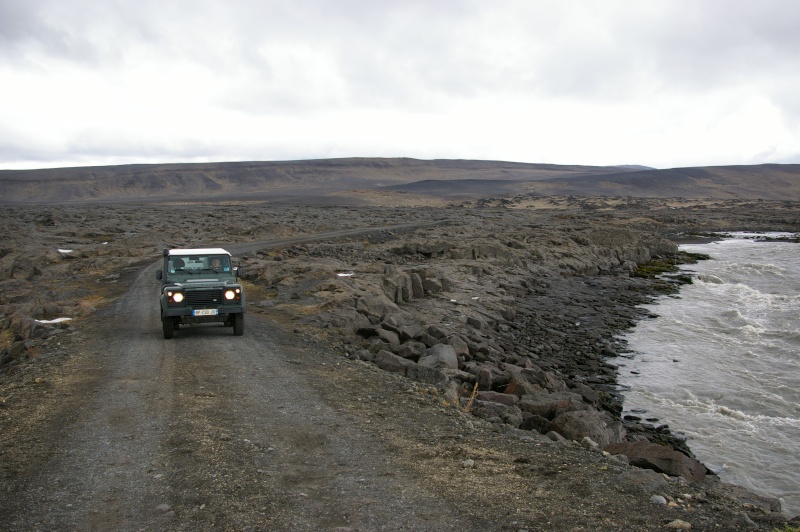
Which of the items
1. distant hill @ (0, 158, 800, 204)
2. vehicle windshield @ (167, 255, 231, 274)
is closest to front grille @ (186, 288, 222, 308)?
vehicle windshield @ (167, 255, 231, 274)

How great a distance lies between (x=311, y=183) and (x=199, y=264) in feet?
543

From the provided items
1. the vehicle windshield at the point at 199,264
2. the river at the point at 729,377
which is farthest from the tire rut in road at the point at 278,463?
the river at the point at 729,377

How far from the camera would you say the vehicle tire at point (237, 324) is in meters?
15.1

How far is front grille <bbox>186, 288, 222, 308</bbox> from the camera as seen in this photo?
1435cm

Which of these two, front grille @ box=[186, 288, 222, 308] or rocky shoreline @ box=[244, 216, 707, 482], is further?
front grille @ box=[186, 288, 222, 308]

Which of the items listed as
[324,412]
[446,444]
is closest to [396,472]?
[446,444]

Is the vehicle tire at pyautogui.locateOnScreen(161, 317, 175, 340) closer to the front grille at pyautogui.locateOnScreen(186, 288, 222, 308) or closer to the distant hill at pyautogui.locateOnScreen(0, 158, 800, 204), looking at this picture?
the front grille at pyautogui.locateOnScreen(186, 288, 222, 308)

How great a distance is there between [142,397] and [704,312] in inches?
942

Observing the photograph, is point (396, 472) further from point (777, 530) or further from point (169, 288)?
point (169, 288)

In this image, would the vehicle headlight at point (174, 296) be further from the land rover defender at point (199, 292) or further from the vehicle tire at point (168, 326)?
the vehicle tire at point (168, 326)

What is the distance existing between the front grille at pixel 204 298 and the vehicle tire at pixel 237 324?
2.10 ft

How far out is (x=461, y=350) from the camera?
54.7 ft

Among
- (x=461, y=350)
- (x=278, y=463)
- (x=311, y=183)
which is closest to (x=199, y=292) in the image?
(x=461, y=350)

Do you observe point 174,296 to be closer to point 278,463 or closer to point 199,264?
point 199,264
